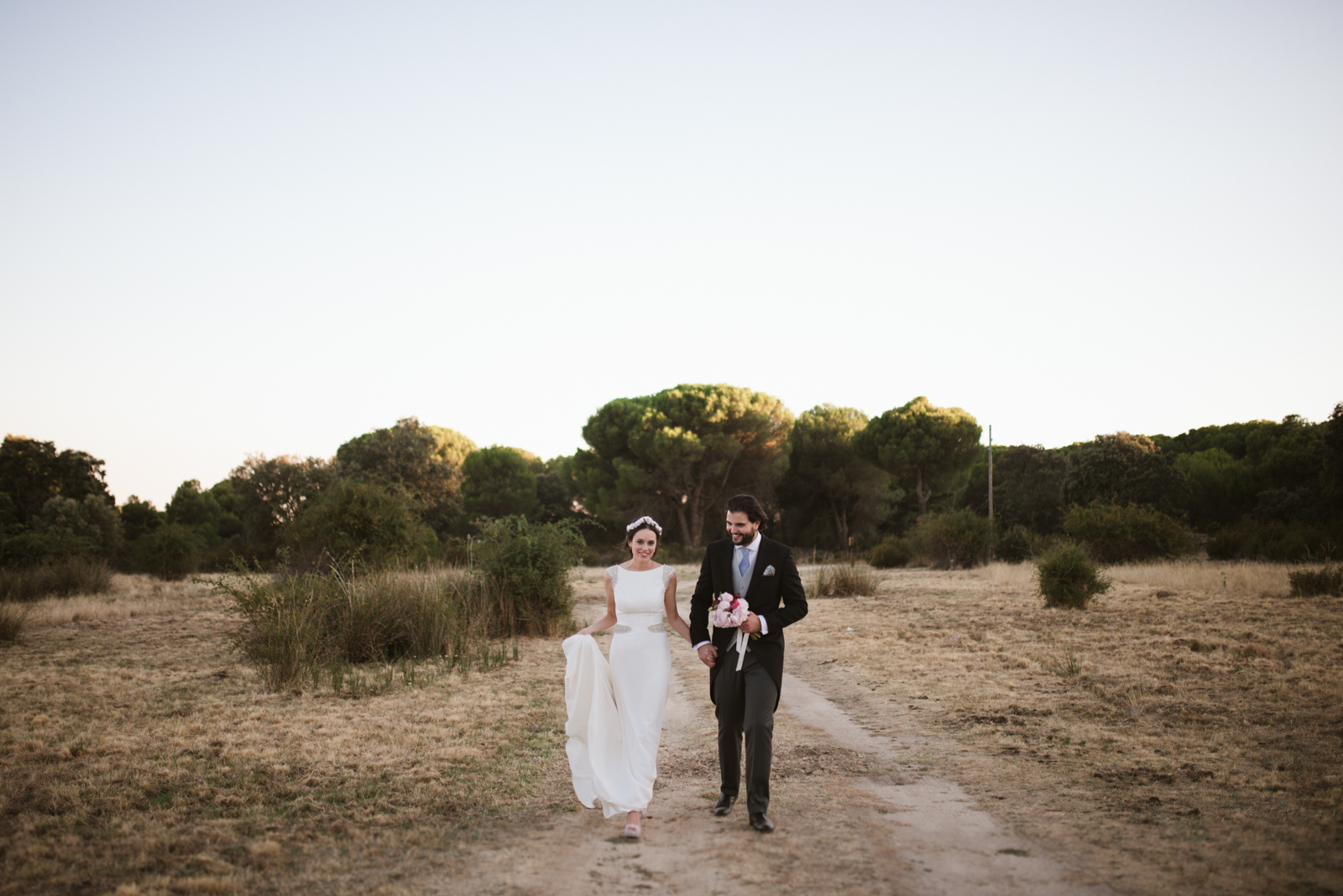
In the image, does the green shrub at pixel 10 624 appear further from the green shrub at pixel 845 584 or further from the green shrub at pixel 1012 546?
the green shrub at pixel 1012 546

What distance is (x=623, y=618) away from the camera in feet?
15.3

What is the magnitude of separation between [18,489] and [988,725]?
46.1 metres

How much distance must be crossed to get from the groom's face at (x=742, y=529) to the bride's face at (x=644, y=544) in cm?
47

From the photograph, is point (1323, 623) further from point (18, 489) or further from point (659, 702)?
point (18, 489)

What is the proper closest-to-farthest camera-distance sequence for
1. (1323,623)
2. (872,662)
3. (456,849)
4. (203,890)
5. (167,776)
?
(203,890)
(456,849)
(167,776)
(872,662)
(1323,623)

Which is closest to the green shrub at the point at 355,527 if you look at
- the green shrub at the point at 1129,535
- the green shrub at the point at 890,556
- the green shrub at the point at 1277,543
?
the green shrub at the point at 890,556

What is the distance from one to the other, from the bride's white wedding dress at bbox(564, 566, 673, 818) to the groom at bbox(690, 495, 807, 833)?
0.86ft

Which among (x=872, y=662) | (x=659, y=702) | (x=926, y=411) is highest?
(x=926, y=411)

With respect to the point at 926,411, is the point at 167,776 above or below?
below

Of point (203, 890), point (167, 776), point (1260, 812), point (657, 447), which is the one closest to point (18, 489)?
point (657, 447)

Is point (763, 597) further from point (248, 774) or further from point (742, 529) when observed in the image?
point (248, 774)

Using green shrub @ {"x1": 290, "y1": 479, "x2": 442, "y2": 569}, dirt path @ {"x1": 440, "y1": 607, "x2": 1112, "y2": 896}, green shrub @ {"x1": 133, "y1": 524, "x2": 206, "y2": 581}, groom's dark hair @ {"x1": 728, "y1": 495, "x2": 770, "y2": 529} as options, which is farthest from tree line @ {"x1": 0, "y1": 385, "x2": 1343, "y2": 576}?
groom's dark hair @ {"x1": 728, "y1": 495, "x2": 770, "y2": 529}

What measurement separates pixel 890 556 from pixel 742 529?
88.2ft

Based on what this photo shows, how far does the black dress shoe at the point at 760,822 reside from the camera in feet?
13.7
